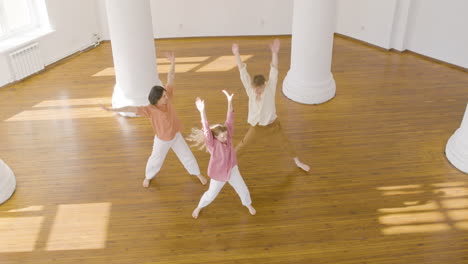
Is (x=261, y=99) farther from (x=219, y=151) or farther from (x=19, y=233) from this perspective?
(x=19, y=233)

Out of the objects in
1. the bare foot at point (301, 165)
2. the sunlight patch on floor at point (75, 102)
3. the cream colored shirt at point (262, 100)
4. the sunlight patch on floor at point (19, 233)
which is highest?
the cream colored shirt at point (262, 100)

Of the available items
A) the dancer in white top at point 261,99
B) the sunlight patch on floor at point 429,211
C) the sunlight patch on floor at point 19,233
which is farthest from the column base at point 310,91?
the sunlight patch on floor at point 19,233

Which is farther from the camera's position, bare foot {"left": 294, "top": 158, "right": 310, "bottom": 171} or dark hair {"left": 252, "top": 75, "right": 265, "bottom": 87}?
bare foot {"left": 294, "top": 158, "right": 310, "bottom": 171}

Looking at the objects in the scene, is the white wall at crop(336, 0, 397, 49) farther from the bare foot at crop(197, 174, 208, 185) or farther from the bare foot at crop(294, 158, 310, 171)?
the bare foot at crop(197, 174, 208, 185)

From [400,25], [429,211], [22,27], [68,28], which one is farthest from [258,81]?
[68,28]

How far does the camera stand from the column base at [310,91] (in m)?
7.08

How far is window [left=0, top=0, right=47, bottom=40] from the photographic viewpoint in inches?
319

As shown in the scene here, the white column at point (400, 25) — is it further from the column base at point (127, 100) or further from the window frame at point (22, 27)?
the window frame at point (22, 27)

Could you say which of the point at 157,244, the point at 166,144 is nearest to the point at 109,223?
the point at 157,244

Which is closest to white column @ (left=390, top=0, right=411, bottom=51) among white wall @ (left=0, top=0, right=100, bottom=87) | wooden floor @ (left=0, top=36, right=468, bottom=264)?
wooden floor @ (left=0, top=36, right=468, bottom=264)

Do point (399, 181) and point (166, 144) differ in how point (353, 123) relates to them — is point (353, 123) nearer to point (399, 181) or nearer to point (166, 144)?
point (399, 181)

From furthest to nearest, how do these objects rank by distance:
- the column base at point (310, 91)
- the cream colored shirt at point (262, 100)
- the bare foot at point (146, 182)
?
the column base at point (310, 91) < the bare foot at point (146, 182) < the cream colored shirt at point (262, 100)

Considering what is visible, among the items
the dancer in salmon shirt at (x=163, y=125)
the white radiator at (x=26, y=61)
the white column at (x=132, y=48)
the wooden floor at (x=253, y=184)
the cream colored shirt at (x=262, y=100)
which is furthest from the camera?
the white radiator at (x=26, y=61)

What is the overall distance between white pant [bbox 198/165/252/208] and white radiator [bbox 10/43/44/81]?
5208 mm
